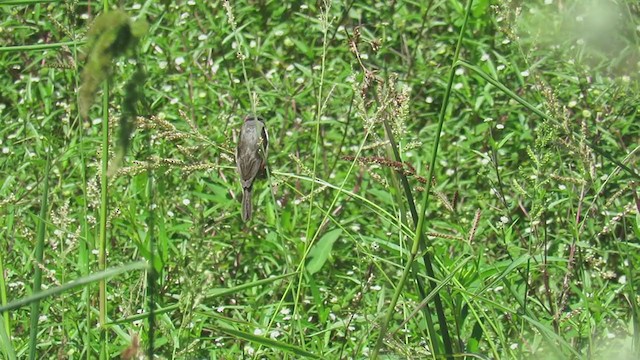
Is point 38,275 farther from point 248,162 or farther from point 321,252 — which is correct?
point 248,162

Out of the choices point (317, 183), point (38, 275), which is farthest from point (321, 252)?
point (38, 275)

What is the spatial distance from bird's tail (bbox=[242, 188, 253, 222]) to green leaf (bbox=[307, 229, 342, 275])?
44 cm

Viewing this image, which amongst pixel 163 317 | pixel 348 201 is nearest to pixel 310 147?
pixel 348 201

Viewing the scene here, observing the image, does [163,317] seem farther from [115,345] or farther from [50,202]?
[50,202]

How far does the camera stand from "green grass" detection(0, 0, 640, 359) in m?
3.02

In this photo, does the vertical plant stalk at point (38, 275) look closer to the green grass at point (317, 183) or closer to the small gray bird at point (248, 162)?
the green grass at point (317, 183)

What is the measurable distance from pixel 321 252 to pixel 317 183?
328 millimetres

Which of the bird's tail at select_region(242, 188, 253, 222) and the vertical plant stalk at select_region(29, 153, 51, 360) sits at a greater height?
the vertical plant stalk at select_region(29, 153, 51, 360)

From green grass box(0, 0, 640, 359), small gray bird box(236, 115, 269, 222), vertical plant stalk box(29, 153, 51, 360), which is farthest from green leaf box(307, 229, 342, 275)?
vertical plant stalk box(29, 153, 51, 360)

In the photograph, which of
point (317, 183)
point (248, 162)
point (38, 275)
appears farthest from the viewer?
point (248, 162)

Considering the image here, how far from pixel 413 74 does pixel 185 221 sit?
1.80m

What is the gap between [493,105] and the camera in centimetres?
527

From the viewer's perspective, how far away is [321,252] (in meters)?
3.78

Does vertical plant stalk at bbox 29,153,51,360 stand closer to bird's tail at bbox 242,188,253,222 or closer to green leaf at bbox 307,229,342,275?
green leaf at bbox 307,229,342,275
